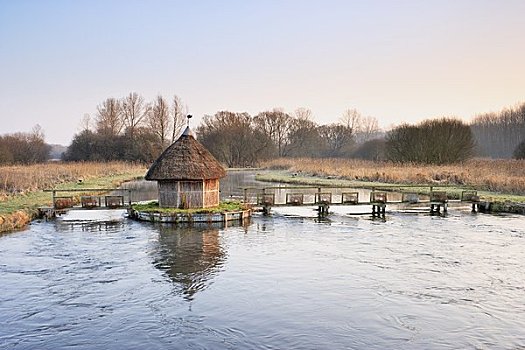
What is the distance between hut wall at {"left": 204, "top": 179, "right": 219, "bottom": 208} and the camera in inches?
923

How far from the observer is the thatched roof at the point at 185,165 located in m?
22.8

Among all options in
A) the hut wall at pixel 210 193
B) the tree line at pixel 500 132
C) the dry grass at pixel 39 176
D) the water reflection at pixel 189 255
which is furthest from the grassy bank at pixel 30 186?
the tree line at pixel 500 132


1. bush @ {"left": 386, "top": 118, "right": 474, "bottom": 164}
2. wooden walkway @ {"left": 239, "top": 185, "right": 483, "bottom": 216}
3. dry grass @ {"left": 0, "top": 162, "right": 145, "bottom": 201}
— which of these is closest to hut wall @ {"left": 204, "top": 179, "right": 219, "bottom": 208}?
wooden walkway @ {"left": 239, "top": 185, "right": 483, "bottom": 216}

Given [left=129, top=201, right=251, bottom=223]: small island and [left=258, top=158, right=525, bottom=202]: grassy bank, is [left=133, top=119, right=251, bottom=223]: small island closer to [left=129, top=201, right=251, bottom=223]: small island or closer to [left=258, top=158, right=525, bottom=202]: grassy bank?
[left=129, top=201, right=251, bottom=223]: small island

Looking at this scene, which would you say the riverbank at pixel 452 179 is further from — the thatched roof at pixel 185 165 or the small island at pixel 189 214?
the thatched roof at pixel 185 165

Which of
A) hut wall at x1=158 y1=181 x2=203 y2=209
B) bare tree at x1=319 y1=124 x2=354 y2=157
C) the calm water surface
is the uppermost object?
bare tree at x1=319 y1=124 x2=354 y2=157

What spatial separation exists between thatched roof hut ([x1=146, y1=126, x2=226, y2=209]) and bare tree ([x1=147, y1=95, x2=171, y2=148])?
50.2 m

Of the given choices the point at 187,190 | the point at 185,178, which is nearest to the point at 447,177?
the point at 187,190

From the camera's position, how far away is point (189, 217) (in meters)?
21.9

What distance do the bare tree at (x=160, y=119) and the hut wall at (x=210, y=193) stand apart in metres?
50.1

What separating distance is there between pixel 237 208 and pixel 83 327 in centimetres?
1409

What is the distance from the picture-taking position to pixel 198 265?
1484 centimetres

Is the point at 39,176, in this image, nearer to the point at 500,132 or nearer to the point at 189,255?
the point at 189,255

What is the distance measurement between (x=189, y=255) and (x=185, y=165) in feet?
25.2
